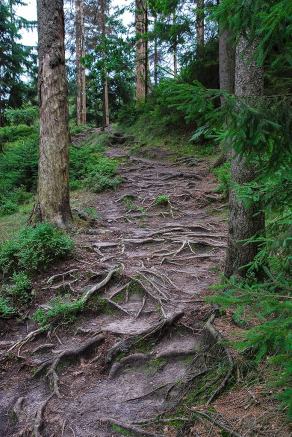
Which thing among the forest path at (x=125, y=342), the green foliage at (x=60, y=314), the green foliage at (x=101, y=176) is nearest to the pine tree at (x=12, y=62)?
the green foliage at (x=101, y=176)

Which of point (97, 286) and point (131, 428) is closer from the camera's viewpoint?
point (131, 428)

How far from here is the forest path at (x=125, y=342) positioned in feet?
12.8

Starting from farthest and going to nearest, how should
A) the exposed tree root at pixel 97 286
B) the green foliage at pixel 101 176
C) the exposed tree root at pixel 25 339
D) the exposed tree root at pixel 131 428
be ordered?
the green foliage at pixel 101 176, the exposed tree root at pixel 97 286, the exposed tree root at pixel 25 339, the exposed tree root at pixel 131 428

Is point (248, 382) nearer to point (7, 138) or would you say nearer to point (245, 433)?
point (245, 433)

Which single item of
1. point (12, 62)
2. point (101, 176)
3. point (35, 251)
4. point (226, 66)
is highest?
point (12, 62)

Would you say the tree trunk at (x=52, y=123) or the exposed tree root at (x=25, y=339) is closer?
the exposed tree root at (x=25, y=339)

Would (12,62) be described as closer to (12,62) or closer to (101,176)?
(12,62)

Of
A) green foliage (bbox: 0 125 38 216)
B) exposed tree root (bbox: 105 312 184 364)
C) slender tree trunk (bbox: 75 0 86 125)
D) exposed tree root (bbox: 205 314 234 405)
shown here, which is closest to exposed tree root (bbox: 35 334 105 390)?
exposed tree root (bbox: 105 312 184 364)

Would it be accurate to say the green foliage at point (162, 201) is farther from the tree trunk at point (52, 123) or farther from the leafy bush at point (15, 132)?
the leafy bush at point (15, 132)

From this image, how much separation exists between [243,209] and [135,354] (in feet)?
7.06

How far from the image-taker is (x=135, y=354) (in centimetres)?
459

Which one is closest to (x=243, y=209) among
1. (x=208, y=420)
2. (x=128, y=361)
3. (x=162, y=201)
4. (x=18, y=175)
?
(x=128, y=361)

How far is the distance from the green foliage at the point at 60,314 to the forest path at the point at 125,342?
0.43 ft

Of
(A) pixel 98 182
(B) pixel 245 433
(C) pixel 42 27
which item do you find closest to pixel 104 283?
(B) pixel 245 433
